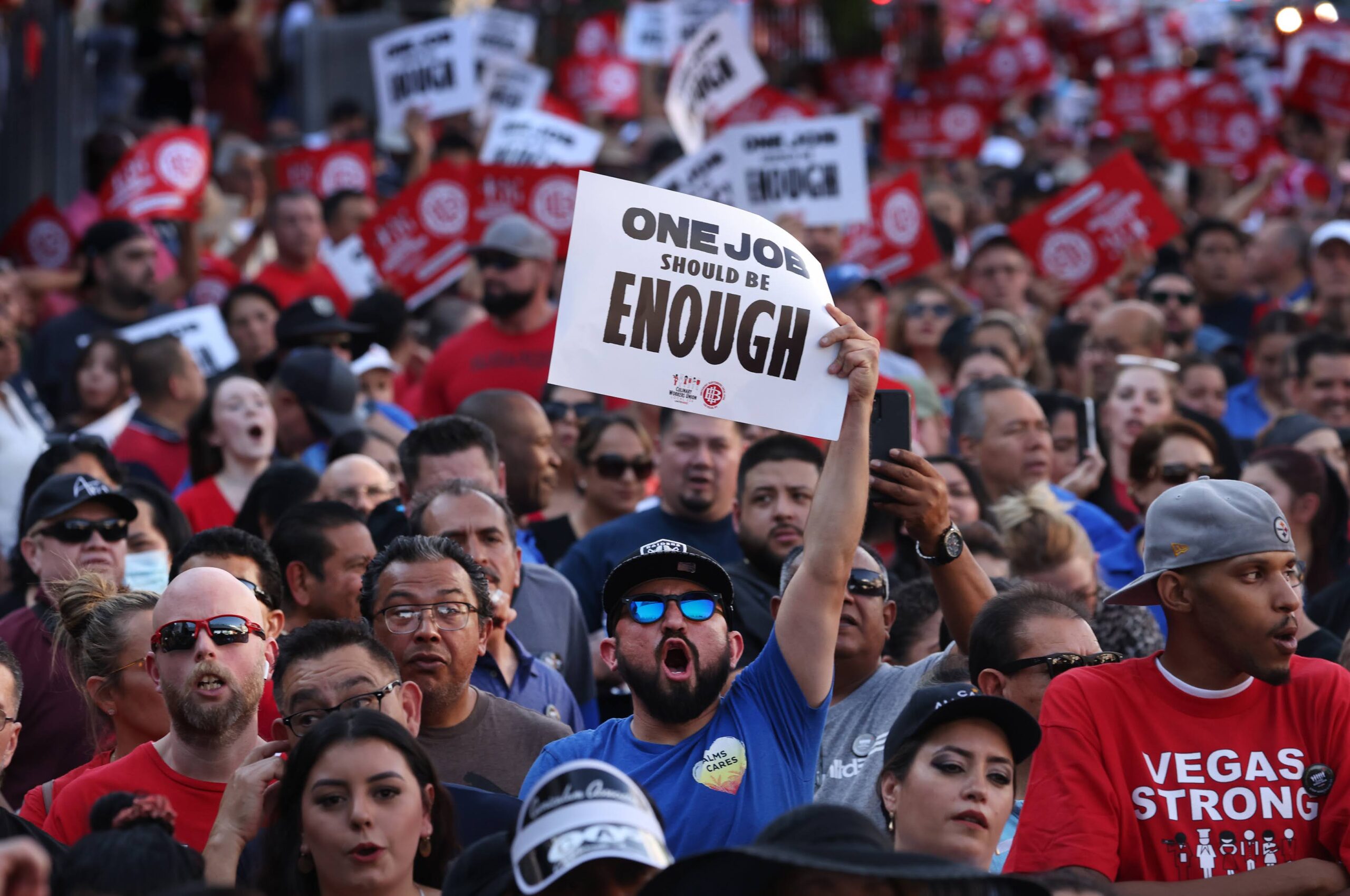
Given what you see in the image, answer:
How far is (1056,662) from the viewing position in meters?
4.87

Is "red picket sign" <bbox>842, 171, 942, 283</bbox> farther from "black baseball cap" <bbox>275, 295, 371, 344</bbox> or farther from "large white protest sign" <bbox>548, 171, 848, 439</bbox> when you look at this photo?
"large white protest sign" <bbox>548, 171, 848, 439</bbox>

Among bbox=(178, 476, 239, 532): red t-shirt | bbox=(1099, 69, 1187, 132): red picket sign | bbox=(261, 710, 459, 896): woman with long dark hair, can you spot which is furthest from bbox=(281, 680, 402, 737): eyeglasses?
bbox=(1099, 69, 1187, 132): red picket sign

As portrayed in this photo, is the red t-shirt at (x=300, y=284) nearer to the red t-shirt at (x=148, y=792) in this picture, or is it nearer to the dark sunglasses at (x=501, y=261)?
the dark sunglasses at (x=501, y=261)

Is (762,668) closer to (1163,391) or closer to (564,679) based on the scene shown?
(564,679)

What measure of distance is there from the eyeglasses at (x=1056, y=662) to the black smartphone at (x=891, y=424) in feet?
2.24

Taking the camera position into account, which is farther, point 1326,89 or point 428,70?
point 1326,89

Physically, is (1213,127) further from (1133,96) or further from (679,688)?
(679,688)

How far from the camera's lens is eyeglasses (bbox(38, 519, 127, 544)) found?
252 inches

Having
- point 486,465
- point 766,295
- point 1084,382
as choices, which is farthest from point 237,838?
point 1084,382

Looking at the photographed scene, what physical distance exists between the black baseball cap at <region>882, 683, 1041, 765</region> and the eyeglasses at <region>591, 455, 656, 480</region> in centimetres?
376

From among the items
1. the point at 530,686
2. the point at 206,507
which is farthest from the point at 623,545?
the point at 206,507

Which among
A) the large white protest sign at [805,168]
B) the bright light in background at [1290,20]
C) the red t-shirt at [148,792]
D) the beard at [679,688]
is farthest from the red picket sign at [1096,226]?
the bright light in background at [1290,20]

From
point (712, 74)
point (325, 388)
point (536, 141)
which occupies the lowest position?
point (325, 388)

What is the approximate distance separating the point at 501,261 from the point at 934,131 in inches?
378
